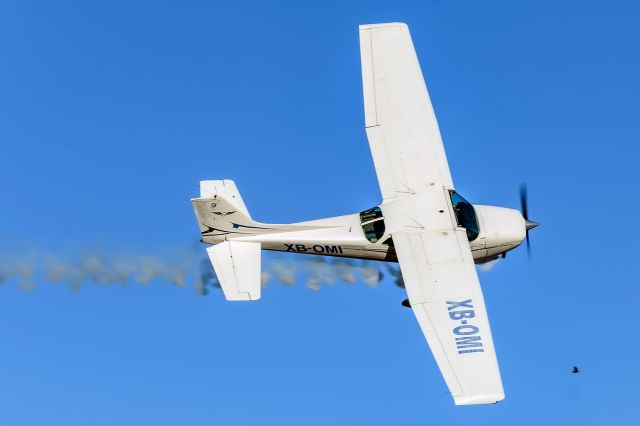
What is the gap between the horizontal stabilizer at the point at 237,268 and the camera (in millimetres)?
28688

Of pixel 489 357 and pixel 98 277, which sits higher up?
pixel 98 277

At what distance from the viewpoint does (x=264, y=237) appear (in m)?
30.3

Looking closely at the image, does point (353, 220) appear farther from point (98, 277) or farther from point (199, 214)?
point (98, 277)

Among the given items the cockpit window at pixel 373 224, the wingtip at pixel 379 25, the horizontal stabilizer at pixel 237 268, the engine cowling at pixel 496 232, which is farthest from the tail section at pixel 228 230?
the wingtip at pixel 379 25

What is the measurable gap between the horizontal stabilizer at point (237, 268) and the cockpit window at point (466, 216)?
521 cm

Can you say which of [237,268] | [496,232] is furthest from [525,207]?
[237,268]

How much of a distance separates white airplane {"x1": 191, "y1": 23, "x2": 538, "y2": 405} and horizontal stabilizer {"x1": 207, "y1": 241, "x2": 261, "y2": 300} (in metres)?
0.03

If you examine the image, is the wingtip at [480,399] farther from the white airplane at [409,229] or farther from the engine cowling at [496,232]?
the engine cowling at [496,232]

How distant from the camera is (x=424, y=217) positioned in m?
29.9

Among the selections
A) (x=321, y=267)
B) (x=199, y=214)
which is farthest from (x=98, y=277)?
(x=321, y=267)

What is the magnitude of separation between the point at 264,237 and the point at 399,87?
19.5 ft

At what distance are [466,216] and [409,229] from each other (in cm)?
156

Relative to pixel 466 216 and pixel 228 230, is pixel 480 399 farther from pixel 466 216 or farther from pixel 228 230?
pixel 228 230

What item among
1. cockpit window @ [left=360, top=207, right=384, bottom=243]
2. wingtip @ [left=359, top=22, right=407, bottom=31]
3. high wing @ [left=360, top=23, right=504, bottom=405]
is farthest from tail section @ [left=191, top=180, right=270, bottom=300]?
wingtip @ [left=359, top=22, right=407, bottom=31]
